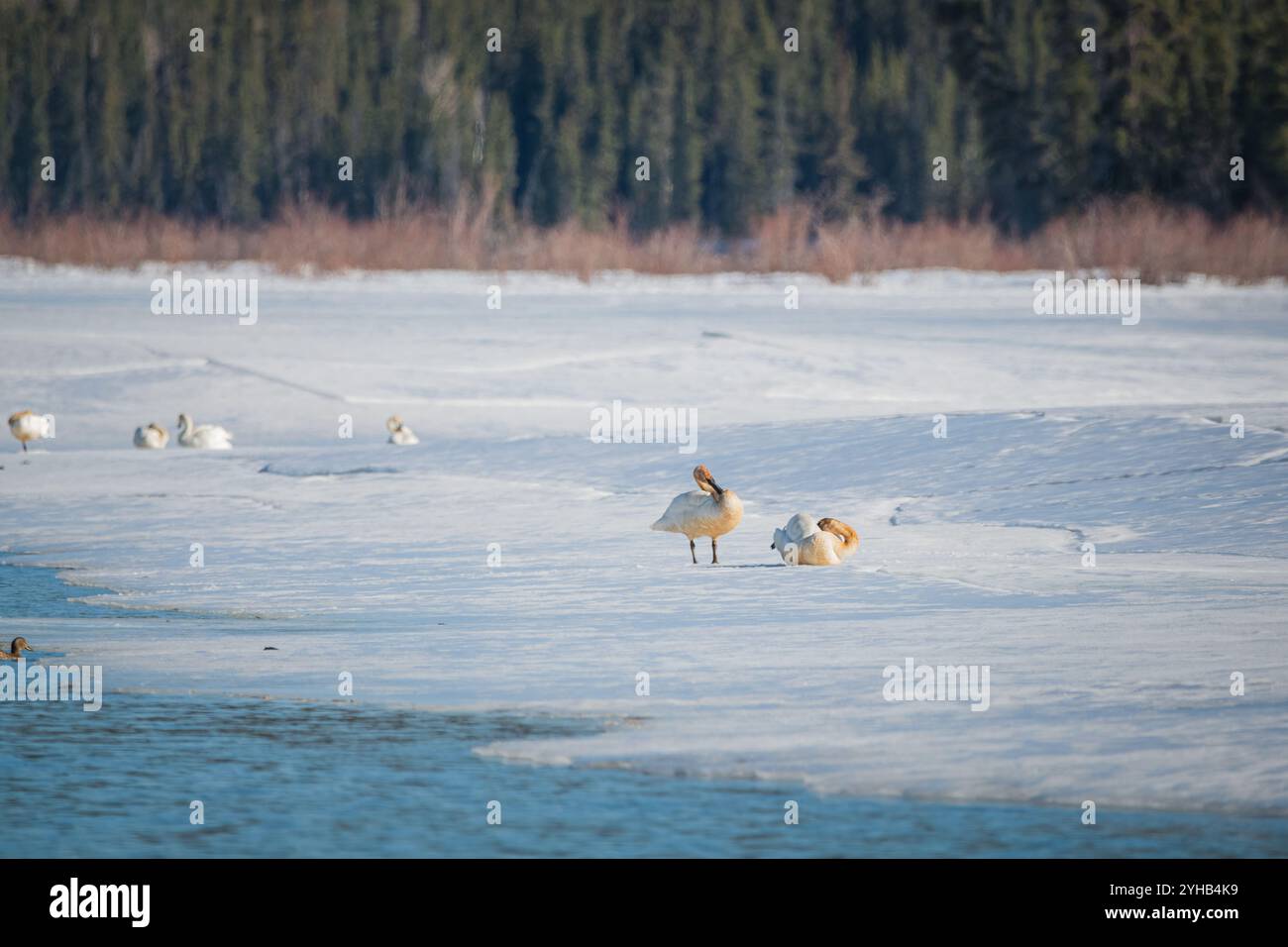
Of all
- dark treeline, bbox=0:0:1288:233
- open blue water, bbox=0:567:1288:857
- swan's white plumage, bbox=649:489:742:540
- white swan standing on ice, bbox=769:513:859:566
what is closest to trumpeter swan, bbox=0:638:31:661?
open blue water, bbox=0:567:1288:857

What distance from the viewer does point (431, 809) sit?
21.7 ft

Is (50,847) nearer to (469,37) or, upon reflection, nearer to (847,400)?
(847,400)

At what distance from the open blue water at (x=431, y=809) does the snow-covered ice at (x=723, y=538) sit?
0.68 feet

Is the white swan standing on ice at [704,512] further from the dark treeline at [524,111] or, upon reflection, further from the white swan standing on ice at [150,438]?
the dark treeline at [524,111]

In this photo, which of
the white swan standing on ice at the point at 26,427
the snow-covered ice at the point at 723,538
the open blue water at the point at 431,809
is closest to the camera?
the open blue water at the point at 431,809

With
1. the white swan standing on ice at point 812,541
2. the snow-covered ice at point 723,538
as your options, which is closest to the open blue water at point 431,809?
the snow-covered ice at point 723,538

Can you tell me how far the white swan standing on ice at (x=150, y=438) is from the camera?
17.9 m

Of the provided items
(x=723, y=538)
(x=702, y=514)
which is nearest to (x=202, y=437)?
(x=723, y=538)

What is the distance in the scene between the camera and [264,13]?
64.9 meters

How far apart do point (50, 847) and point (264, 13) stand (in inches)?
2425

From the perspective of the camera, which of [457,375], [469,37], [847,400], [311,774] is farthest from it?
[469,37]

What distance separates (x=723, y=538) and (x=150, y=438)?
277 inches

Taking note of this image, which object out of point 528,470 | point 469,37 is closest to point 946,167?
point 469,37

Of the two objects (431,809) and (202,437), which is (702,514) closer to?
(431,809)
